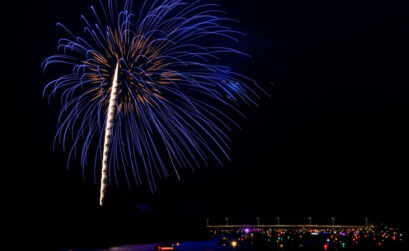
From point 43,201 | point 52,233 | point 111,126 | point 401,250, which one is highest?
point 111,126

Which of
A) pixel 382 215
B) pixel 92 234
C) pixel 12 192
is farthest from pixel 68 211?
pixel 382 215

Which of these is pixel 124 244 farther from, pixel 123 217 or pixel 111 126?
pixel 111 126

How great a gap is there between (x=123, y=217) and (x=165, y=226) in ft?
70.4

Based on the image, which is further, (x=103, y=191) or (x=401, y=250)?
(x=401, y=250)

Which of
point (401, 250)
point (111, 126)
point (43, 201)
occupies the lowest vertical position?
point (401, 250)

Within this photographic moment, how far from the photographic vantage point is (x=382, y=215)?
198250mm

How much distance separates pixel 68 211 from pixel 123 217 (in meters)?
9.86

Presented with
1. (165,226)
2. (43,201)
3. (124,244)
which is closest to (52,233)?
(43,201)

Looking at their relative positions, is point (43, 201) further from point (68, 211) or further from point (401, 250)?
point (401, 250)

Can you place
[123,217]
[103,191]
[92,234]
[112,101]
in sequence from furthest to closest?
[123,217] → [92,234] → [103,191] → [112,101]

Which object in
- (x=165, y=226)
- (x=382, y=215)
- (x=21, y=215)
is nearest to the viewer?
(x=21, y=215)

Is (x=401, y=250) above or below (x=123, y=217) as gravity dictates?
below

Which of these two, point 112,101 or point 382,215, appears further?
point 382,215

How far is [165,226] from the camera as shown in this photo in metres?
76.5
